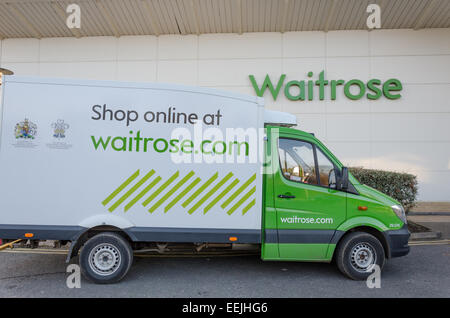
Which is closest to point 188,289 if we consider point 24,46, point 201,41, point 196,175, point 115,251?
point 115,251

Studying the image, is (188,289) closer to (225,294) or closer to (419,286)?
(225,294)

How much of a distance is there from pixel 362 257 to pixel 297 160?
1740 mm

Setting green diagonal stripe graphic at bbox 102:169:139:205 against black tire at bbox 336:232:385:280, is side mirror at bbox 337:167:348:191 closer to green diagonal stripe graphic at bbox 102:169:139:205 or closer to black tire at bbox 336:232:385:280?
black tire at bbox 336:232:385:280

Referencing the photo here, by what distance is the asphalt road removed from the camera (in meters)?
4.20

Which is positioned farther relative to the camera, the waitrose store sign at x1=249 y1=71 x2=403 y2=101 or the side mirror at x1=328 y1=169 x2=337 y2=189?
the waitrose store sign at x1=249 y1=71 x2=403 y2=101

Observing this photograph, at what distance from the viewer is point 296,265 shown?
5387 mm

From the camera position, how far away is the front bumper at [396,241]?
4621 mm

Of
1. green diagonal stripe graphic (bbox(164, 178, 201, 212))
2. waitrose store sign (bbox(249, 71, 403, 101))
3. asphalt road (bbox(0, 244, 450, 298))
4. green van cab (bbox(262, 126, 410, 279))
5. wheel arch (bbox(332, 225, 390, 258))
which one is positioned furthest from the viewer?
waitrose store sign (bbox(249, 71, 403, 101))

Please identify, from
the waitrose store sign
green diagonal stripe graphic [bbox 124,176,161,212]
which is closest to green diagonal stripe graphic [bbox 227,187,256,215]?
green diagonal stripe graphic [bbox 124,176,161,212]

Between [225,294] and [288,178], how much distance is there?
6.07 feet

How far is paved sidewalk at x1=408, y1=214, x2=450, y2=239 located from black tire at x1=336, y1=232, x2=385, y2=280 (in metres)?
4.13

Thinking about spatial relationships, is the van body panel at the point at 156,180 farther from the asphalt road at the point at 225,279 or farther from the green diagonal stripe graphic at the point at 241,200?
the asphalt road at the point at 225,279

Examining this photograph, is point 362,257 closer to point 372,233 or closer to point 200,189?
point 372,233

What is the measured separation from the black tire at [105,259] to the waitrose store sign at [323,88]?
853 cm
